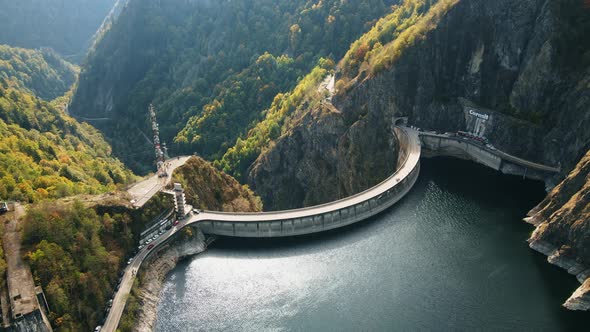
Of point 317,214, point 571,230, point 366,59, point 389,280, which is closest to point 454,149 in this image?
point 366,59

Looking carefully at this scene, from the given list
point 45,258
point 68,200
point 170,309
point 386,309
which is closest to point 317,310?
point 386,309

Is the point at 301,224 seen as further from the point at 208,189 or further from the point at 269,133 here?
the point at 269,133

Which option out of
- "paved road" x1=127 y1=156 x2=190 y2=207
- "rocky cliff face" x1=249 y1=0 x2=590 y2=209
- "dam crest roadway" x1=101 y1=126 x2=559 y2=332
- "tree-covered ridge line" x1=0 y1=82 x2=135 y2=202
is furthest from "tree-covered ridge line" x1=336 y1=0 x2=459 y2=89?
"tree-covered ridge line" x1=0 y1=82 x2=135 y2=202

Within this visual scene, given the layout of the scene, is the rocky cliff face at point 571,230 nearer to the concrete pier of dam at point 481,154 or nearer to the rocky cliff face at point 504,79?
the rocky cliff face at point 504,79

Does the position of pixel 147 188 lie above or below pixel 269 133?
above

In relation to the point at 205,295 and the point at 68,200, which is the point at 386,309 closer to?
the point at 205,295

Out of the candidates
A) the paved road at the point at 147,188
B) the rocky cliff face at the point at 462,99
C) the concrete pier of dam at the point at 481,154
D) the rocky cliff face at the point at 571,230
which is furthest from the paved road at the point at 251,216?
the rocky cliff face at the point at 571,230
